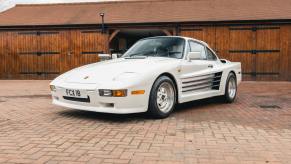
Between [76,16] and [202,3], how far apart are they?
652cm

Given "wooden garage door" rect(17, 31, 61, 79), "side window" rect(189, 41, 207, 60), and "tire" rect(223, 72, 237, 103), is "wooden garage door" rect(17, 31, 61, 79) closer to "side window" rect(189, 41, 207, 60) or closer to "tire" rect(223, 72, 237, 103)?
"tire" rect(223, 72, 237, 103)

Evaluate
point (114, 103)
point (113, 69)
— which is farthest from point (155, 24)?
point (114, 103)

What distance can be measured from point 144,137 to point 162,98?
4.76ft

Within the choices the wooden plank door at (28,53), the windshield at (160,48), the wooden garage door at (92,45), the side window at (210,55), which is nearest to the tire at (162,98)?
the windshield at (160,48)

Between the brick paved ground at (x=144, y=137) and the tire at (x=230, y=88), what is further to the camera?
the tire at (x=230, y=88)

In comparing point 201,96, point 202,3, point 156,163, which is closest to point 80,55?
point 202,3

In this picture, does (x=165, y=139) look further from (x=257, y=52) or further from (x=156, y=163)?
(x=257, y=52)

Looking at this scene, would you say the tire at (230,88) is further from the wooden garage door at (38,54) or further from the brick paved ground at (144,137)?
the wooden garage door at (38,54)

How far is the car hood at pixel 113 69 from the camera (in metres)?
5.25

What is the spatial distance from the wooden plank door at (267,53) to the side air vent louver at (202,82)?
9.01 meters

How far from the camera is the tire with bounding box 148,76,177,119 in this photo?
210 inches

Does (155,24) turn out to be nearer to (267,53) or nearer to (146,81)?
(267,53)

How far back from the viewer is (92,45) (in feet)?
55.3

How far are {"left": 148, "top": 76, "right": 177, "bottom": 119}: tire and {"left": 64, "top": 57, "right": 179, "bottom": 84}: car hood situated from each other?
23 cm
